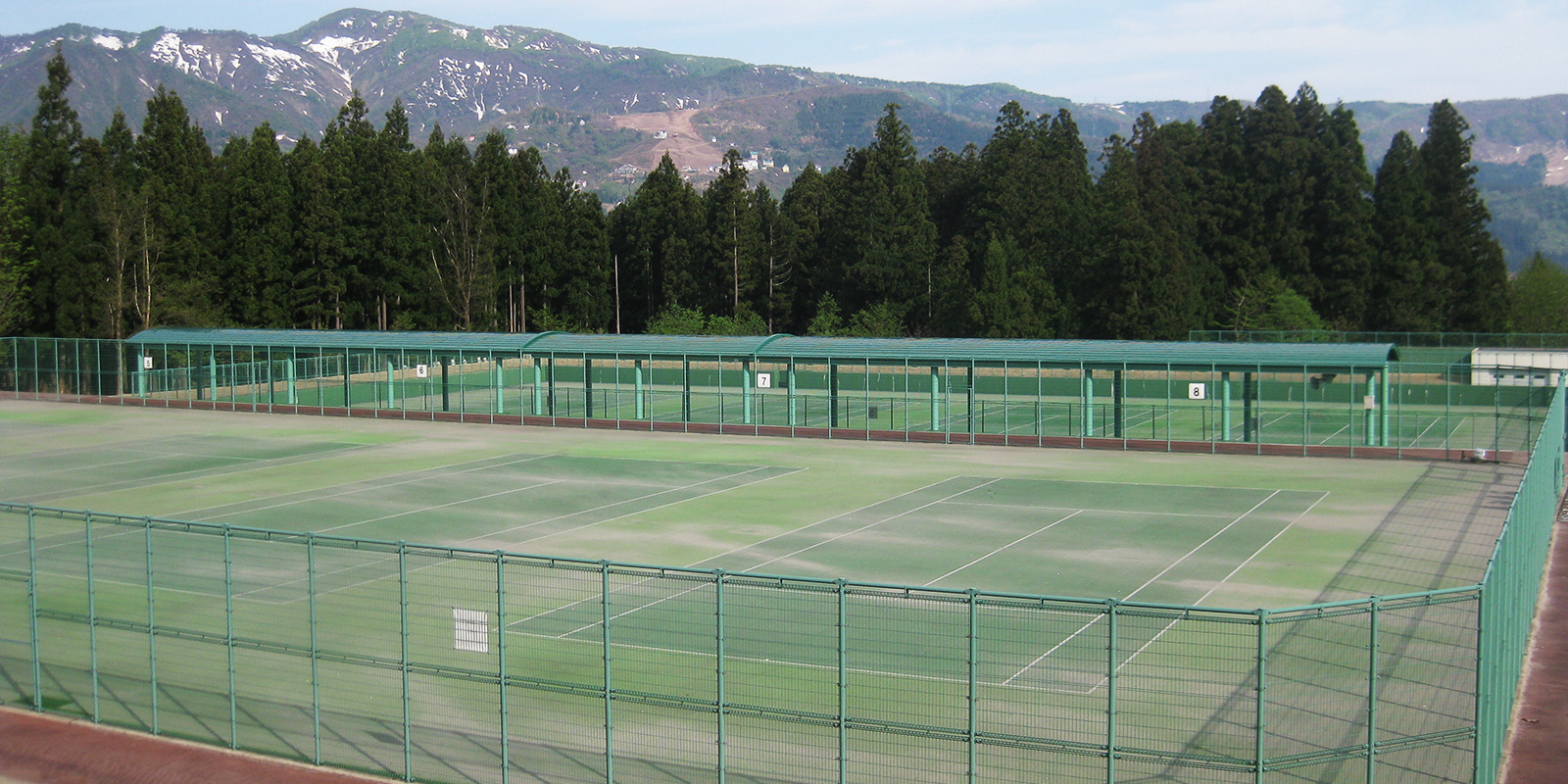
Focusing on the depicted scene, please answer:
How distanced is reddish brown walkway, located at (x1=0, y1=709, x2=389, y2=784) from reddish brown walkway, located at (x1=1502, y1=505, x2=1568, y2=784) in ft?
38.3

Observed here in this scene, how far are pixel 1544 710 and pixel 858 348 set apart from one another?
32176 mm

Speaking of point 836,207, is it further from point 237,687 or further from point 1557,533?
point 237,687

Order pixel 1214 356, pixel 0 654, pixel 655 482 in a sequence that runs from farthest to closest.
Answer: pixel 1214 356
pixel 655 482
pixel 0 654

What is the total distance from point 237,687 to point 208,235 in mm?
68412

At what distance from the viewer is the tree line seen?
250ft

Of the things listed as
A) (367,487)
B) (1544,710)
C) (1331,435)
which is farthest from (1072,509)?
(1331,435)

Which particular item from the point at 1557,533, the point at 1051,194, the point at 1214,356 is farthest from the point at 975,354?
the point at 1051,194

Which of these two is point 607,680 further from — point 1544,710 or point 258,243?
point 258,243

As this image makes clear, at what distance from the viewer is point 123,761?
13922 mm

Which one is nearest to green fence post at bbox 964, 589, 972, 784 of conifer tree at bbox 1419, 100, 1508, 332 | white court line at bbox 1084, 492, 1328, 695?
white court line at bbox 1084, 492, 1328, 695

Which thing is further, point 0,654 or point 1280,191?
point 1280,191

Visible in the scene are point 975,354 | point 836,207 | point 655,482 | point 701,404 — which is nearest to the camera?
point 655,482

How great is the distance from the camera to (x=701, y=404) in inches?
2425

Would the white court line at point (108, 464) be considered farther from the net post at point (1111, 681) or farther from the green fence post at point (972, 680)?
the net post at point (1111, 681)
